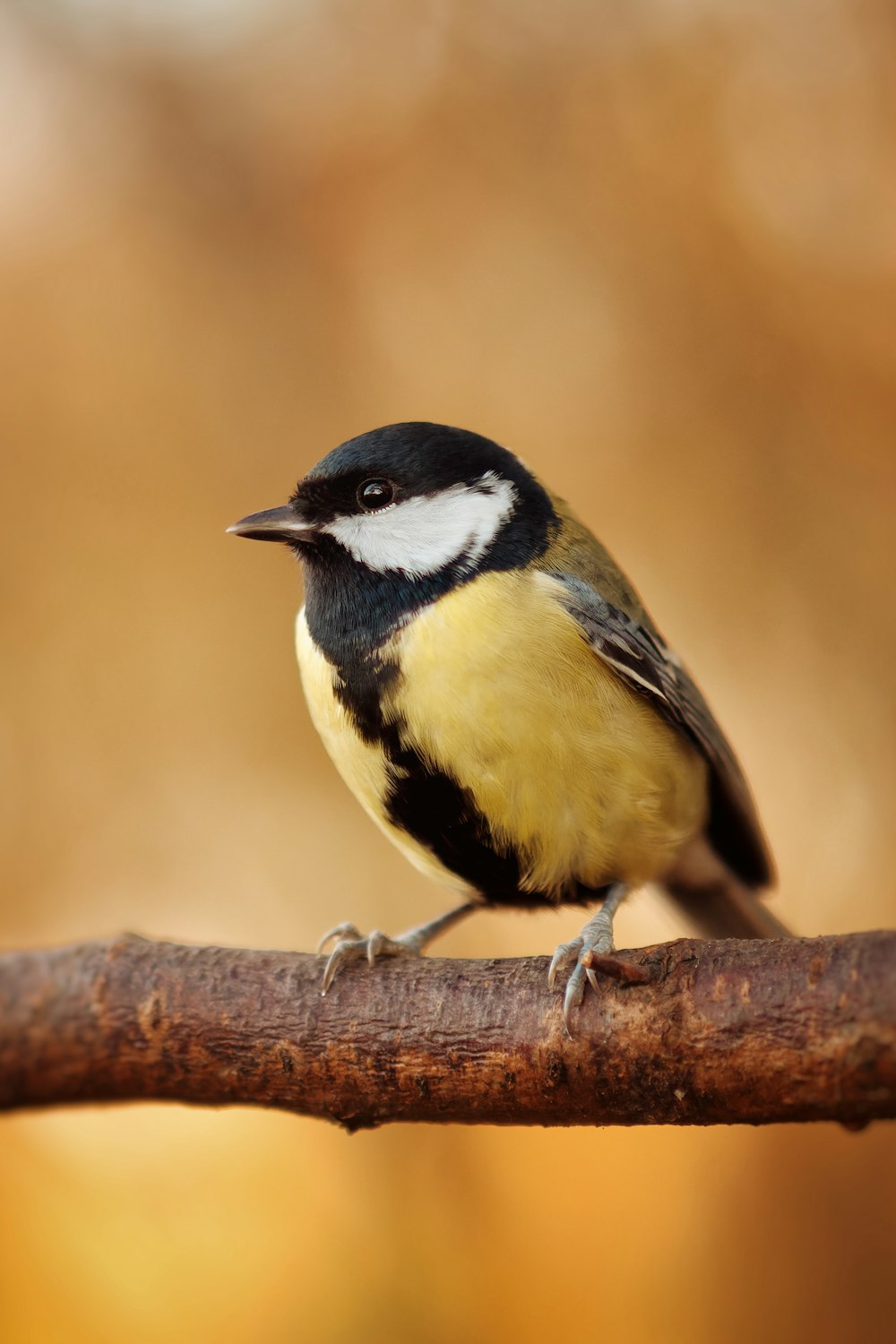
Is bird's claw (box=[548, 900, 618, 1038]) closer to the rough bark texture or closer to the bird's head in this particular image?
the rough bark texture

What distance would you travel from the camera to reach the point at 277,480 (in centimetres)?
278

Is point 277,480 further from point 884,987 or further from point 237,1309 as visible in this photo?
point 884,987

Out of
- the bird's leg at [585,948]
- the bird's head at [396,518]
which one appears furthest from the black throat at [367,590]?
the bird's leg at [585,948]

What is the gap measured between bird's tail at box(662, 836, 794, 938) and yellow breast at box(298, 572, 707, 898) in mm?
361

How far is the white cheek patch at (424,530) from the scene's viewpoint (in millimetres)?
1589

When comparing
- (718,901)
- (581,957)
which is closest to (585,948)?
(581,957)

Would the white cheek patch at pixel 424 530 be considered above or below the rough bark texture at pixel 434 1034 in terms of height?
above

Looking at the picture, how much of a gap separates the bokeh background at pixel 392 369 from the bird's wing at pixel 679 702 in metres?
0.59

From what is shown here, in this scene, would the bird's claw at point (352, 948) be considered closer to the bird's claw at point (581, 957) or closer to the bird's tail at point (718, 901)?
the bird's claw at point (581, 957)

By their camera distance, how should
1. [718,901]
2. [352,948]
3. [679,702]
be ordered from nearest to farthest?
[352,948] → [679,702] → [718,901]

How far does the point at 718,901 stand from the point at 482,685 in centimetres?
84

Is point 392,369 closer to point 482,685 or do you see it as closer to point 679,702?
point 679,702

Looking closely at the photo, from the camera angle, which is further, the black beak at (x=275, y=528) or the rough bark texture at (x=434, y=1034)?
the black beak at (x=275, y=528)

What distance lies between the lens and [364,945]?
1.51 metres
